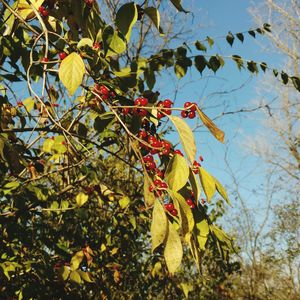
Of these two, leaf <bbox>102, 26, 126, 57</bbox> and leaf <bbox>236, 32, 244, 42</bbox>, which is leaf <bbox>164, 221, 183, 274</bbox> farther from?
leaf <bbox>236, 32, 244, 42</bbox>

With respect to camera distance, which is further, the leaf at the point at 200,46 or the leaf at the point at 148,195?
the leaf at the point at 200,46

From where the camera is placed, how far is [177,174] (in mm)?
830

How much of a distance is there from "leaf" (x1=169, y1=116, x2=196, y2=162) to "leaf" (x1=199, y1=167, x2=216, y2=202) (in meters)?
0.08

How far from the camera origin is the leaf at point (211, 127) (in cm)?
87

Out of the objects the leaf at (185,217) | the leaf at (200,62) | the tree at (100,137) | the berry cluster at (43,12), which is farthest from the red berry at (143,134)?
the leaf at (200,62)

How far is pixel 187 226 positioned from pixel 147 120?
522 mm

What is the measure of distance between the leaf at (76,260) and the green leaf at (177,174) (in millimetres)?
1882

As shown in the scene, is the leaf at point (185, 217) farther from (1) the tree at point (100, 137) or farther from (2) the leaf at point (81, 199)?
(2) the leaf at point (81, 199)

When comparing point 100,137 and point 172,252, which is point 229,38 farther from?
point 172,252

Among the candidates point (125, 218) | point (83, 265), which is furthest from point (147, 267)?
point (83, 265)

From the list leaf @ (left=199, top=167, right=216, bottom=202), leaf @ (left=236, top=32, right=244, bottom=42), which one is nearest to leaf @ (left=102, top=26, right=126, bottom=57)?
leaf @ (left=199, top=167, right=216, bottom=202)

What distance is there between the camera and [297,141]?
15.8 m

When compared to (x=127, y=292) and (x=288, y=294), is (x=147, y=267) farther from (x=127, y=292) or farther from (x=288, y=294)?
(x=288, y=294)

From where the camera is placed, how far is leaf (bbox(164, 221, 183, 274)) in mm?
747
